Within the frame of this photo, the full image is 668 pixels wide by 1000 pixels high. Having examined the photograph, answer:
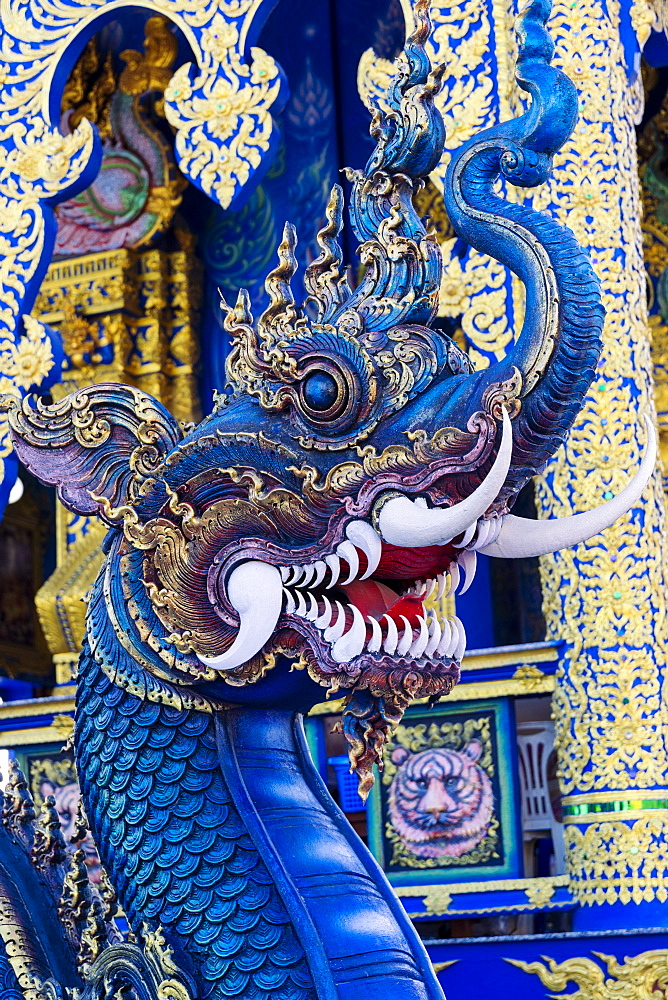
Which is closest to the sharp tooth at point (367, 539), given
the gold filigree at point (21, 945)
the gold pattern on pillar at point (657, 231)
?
the gold filigree at point (21, 945)

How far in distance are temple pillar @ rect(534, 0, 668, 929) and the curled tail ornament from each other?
2072 millimetres

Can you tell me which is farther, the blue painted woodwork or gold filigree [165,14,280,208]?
gold filigree [165,14,280,208]

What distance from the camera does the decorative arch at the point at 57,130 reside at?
14.1 feet

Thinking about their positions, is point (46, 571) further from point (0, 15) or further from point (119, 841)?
point (119, 841)

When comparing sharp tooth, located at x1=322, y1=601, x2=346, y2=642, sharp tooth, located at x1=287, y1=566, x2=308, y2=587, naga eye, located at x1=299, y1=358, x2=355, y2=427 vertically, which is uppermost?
naga eye, located at x1=299, y1=358, x2=355, y2=427

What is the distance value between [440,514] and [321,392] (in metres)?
0.22

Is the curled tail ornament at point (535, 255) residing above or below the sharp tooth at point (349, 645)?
above

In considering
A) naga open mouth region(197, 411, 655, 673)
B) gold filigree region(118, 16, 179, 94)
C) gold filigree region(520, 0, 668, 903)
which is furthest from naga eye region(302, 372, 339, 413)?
gold filigree region(118, 16, 179, 94)

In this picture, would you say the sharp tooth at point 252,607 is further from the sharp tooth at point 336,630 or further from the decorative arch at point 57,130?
the decorative arch at point 57,130

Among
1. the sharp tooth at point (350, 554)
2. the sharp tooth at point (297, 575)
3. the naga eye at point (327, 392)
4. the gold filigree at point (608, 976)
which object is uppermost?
the naga eye at point (327, 392)

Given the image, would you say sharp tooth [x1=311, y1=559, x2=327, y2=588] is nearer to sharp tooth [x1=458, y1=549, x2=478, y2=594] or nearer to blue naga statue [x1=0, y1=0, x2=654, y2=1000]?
A: blue naga statue [x1=0, y1=0, x2=654, y2=1000]

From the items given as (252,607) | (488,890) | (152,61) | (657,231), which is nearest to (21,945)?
(252,607)

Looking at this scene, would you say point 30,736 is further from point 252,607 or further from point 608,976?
point 252,607

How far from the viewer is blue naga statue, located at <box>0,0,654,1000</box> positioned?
5.32ft
